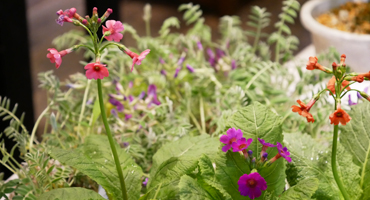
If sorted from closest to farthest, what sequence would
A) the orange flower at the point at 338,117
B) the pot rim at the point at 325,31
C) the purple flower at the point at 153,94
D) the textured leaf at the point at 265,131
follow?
the orange flower at the point at 338,117 → the textured leaf at the point at 265,131 → the purple flower at the point at 153,94 → the pot rim at the point at 325,31

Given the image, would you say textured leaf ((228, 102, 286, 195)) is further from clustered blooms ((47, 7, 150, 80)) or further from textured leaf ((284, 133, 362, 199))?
clustered blooms ((47, 7, 150, 80))

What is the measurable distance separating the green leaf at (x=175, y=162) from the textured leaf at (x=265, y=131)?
0.05 metres

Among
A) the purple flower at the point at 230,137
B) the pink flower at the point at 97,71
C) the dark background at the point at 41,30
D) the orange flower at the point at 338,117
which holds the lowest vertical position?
the dark background at the point at 41,30

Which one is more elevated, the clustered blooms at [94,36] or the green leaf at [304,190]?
the clustered blooms at [94,36]

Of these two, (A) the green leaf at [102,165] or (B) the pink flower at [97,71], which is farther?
(A) the green leaf at [102,165]

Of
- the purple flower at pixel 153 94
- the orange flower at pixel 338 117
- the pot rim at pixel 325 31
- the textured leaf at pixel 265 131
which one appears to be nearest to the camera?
the orange flower at pixel 338 117

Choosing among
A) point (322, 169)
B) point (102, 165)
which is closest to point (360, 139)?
point (322, 169)

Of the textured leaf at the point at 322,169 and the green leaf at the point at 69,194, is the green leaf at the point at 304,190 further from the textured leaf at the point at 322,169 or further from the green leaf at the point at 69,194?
the green leaf at the point at 69,194

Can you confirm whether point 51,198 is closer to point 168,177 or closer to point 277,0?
point 168,177

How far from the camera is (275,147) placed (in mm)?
469

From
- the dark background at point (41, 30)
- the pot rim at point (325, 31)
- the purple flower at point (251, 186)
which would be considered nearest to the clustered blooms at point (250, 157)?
the purple flower at point (251, 186)

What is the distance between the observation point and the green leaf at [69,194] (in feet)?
1.46

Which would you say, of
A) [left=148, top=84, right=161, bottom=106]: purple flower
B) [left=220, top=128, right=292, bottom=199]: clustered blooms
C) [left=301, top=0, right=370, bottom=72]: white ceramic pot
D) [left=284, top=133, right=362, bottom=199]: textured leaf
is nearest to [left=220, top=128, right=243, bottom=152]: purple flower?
[left=220, top=128, right=292, bottom=199]: clustered blooms

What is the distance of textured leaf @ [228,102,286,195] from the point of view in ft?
1.52
